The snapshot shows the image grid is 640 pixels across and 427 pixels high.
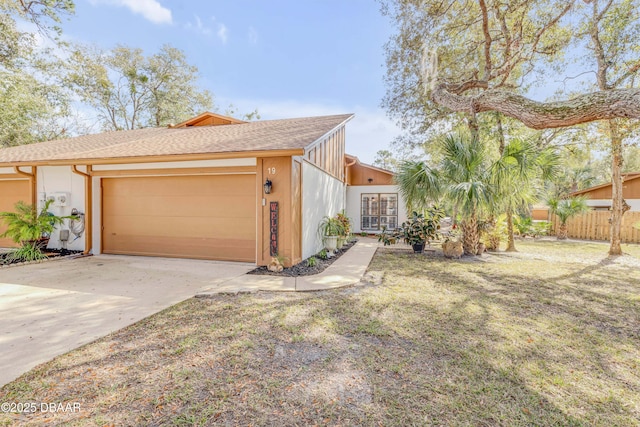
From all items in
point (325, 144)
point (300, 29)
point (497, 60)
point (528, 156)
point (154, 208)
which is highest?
point (300, 29)

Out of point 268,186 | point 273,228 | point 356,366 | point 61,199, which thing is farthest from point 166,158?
point 356,366

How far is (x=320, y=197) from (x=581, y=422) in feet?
22.9

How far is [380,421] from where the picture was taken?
1.92 metres

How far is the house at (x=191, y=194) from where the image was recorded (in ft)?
20.1

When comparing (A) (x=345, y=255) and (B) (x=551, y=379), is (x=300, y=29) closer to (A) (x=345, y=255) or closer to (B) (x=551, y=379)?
(A) (x=345, y=255)

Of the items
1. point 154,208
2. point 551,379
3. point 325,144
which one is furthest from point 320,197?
point 551,379

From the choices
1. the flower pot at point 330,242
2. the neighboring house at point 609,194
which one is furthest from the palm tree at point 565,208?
the flower pot at point 330,242

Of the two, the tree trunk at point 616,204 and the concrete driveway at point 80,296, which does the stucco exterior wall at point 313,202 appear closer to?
the concrete driveway at point 80,296

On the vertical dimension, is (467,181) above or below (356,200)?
above

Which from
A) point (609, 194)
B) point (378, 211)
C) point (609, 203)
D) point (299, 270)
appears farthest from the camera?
point (609, 194)

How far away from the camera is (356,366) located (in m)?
2.57

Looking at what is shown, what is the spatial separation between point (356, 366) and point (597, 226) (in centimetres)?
1819

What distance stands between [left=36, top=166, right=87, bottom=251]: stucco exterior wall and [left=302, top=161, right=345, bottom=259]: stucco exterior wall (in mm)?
6280

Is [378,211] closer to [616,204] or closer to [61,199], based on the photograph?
[616,204]
